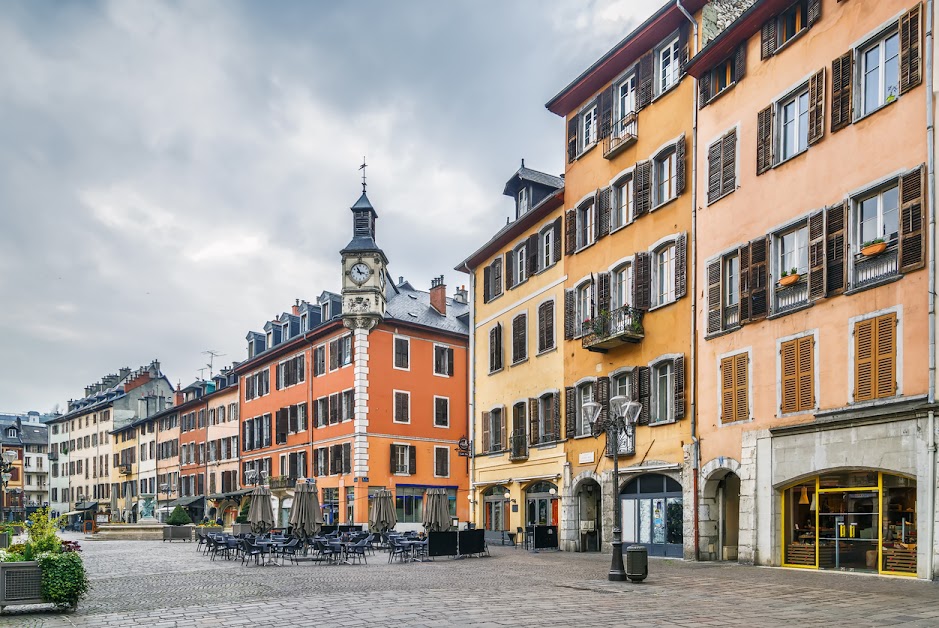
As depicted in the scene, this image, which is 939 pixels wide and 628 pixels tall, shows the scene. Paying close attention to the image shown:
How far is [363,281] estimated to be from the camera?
164 ft

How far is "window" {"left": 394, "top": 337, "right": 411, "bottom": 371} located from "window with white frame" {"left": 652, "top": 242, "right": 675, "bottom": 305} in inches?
949

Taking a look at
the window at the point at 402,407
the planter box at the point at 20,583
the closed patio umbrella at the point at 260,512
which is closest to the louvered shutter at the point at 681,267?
the closed patio umbrella at the point at 260,512

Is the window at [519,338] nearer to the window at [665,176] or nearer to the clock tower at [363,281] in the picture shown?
the window at [665,176]

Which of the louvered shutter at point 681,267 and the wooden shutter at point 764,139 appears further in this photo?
the louvered shutter at point 681,267

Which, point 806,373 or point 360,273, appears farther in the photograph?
point 360,273

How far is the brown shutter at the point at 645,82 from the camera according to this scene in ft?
97.0

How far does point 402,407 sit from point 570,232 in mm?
19893

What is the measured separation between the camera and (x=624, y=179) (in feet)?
101

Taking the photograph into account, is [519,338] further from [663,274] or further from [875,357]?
[875,357]

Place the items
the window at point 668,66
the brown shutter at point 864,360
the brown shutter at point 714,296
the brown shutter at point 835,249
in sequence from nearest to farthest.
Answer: the brown shutter at point 864,360 → the brown shutter at point 835,249 → the brown shutter at point 714,296 → the window at point 668,66

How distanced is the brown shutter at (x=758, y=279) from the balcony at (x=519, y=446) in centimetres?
1437

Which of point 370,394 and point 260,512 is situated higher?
point 370,394

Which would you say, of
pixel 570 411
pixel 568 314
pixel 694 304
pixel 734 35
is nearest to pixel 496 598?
pixel 694 304

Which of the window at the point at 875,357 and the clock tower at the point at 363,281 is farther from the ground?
the clock tower at the point at 363,281
